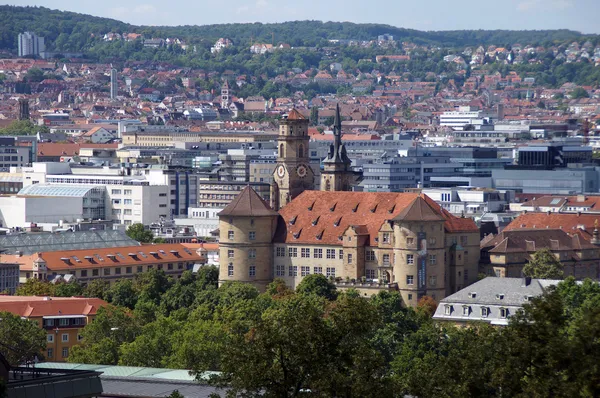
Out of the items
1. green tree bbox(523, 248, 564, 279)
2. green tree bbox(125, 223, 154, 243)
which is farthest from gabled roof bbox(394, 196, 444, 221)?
green tree bbox(125, 223, 154, 243)

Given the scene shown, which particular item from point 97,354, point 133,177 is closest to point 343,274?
point 97,354

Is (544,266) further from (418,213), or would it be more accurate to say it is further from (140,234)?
(140,234)

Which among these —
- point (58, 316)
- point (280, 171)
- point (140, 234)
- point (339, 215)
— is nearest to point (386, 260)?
point (339, 215)

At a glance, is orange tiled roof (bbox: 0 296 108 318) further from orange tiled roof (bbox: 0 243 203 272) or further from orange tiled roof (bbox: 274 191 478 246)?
orange tiled roof (bbox: 0 243 203 272)

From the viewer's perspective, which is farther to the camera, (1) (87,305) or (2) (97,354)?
(1) (87,305)

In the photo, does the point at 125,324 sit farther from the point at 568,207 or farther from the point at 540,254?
the point at 568,207

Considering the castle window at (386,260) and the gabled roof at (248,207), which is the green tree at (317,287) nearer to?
the castle window at (386,260)

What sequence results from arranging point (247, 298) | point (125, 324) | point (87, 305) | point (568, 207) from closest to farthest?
point (125, 324) < point (87, 305) < point (247, 298) < point (568, 207)

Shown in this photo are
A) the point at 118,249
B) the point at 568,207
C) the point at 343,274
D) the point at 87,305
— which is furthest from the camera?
the point at 568,207
